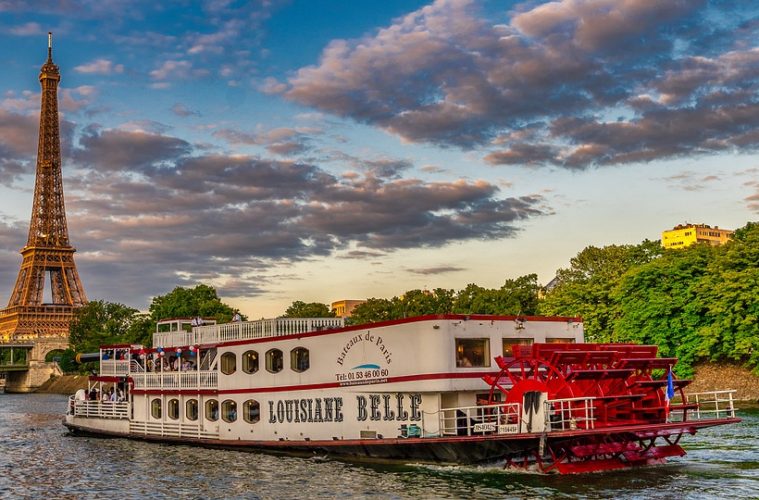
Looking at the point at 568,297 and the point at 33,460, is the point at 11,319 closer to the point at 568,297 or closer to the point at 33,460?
the point at 568,297

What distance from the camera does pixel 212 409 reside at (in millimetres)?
36500

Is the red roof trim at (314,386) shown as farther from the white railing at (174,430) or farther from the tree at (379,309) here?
the tree at (379,309)

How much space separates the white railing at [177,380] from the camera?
36.1m

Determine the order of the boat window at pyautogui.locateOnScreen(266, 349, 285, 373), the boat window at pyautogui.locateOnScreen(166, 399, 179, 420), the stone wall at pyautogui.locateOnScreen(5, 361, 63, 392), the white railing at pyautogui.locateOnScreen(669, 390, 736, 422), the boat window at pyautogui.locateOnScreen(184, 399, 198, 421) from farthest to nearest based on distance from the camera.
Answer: the stone wall at pyautogui.locateOnScreen(5, 361, 63, 392) → the boat window at pyautogui.locateOnScreen(166, 399, 179, 420) → the boat window at pyautogui.locateOnScreen(184, 399, 198, 421) → the boat window at pyautogui.locateOnScreen(266, 349, 285, 373) → the white railing at pyautogui.locateOnScreen(669, 390, 736, 422)

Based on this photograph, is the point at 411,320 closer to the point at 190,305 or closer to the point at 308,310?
the point at 190,305

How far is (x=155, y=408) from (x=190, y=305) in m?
50.8

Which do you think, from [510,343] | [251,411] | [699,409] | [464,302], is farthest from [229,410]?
[464,302]

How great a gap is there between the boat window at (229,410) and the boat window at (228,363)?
117 centimetres

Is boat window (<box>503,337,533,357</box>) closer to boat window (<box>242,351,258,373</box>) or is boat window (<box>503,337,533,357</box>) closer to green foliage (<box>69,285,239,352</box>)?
boat window (<box>242,351,258,373</box>)

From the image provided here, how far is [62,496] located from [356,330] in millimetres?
10467

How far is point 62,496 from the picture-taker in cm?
2597

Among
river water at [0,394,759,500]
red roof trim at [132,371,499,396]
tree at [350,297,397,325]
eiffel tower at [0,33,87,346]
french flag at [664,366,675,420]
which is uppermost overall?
eiffel tower at [0,33,87,346]

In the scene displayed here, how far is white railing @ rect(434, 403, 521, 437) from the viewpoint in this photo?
26.7 metres

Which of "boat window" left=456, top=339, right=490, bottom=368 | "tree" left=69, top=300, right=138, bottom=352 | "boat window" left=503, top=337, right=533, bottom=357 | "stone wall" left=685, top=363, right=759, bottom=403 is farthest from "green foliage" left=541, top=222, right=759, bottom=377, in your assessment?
"tree" left=69, top=300, right=138, bottom=352
